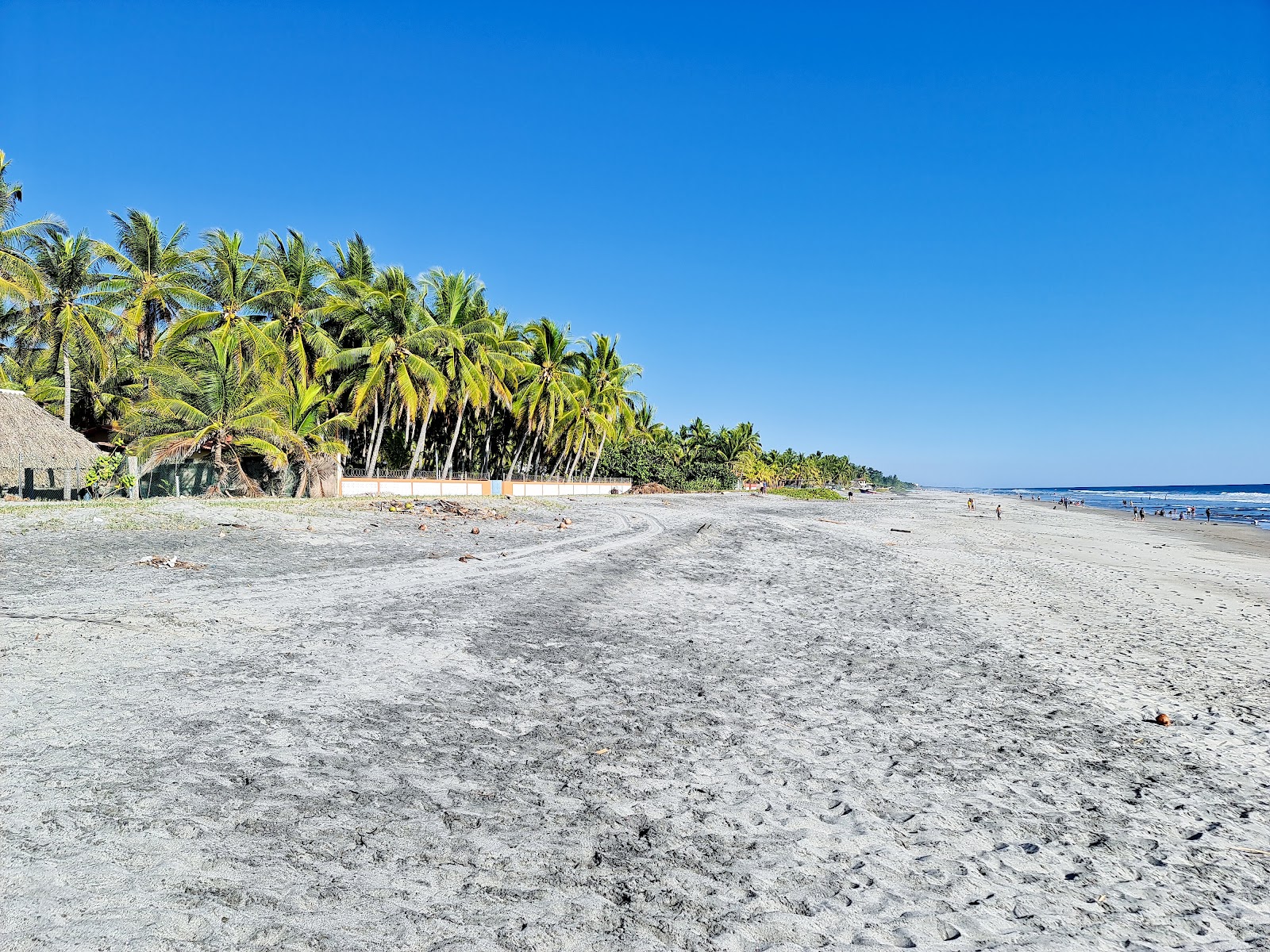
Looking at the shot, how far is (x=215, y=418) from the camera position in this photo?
71.9 ft

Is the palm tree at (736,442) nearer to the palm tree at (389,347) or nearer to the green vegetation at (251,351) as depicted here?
the green vegetation at (251,351)

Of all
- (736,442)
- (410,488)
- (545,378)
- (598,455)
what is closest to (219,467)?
(410,488)

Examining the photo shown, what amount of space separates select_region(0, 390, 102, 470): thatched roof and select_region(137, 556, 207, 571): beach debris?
52.8ft

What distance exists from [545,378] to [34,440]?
80.2 feet

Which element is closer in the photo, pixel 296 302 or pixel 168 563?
pixel 168 563

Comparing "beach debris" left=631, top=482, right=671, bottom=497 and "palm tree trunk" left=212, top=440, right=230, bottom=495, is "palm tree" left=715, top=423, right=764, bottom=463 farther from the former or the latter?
"palm tree trunk" left=212, top=440, right=230, bottom=495

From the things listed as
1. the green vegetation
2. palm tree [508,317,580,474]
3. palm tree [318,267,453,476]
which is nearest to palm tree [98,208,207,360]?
the green vegetation

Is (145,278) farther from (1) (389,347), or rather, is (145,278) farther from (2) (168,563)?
(2) (168,563)

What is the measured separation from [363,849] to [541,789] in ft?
3.24

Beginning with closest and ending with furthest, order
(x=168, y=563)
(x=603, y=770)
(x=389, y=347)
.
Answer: (x=603, y=770)
(x=168, y=563)
(x=389, y=347)

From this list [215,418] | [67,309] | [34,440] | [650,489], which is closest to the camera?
[34,440]

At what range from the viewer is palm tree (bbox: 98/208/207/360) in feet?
97.6

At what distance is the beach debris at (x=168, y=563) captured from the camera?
9062 mm

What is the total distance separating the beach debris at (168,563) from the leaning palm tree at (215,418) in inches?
544
